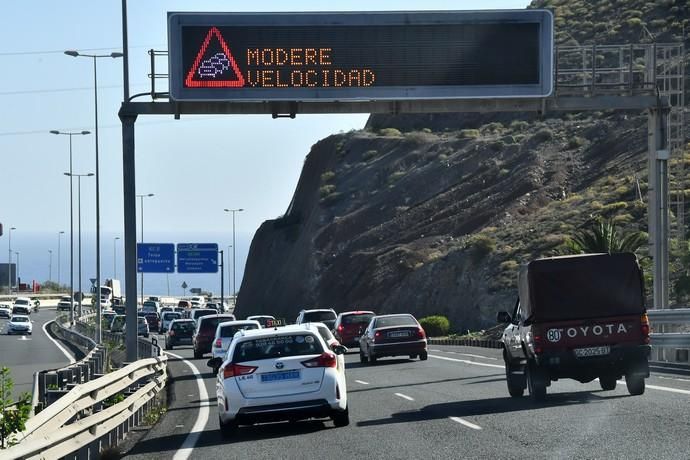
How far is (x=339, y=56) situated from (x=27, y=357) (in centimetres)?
2641

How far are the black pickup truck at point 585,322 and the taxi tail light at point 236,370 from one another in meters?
4.92

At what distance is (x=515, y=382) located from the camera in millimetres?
21359

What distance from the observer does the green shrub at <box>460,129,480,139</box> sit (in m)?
92.5

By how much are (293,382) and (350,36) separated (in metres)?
11.4

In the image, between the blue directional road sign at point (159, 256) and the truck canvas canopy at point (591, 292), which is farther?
the blue directional road sign at point (159, 256)

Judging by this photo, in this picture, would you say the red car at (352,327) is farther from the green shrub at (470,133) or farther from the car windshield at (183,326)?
the green shrub at (470,133)

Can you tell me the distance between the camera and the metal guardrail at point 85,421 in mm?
11266

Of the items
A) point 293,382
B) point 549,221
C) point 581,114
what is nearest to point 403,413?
point 293,382

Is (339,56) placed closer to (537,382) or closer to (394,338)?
(537,382)

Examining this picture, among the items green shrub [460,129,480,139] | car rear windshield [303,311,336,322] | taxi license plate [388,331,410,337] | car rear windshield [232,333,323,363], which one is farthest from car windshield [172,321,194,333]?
green shrub [460,129,480,139]

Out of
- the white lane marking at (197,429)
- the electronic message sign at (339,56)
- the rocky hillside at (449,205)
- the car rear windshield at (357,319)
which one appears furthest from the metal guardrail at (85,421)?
the rocky hillside at (449,205)

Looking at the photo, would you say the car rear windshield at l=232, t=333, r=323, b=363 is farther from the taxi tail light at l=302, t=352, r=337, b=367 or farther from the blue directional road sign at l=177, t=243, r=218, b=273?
the blue directional road sign at l=177, t=243, r=218, b=273

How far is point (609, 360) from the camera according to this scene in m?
19.7

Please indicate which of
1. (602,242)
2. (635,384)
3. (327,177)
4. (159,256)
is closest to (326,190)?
(327,177)
